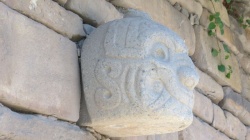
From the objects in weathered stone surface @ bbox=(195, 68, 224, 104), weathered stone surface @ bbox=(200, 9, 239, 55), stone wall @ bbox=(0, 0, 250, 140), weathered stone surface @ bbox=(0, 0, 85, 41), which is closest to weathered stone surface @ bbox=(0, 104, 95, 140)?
stone wall @ bbox=(0, 0, 250, 140)

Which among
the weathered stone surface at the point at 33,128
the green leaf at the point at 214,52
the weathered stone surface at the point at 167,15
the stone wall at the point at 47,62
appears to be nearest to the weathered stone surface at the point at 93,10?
the stone wall at the point at 47,62

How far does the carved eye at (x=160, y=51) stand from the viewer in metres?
2.54

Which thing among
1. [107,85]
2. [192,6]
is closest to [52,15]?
[107,85]

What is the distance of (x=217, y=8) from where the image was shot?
440cm

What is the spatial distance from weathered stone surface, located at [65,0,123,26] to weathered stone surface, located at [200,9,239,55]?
1.28m

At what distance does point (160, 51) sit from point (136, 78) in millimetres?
199

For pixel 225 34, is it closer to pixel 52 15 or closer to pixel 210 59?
pixel 210 59

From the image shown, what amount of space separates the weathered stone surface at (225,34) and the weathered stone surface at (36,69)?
1736mm

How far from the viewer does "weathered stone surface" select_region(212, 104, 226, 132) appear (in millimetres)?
4000

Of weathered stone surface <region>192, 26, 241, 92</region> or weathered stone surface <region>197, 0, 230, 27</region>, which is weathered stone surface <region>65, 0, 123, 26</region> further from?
weathered stone surface <region>197, 0, 230, 27</region>

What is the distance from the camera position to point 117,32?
Result: 257 centimetres

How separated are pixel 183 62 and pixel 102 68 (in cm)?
37

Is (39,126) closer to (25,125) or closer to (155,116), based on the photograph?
(25,125)

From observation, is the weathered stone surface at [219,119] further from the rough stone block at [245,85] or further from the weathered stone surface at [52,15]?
the weathered stone surface at [52,15]
